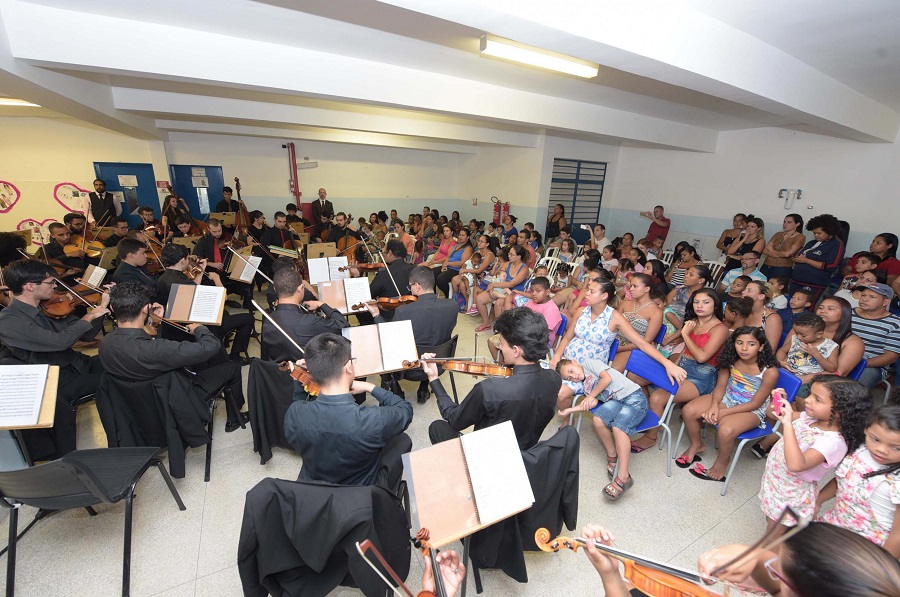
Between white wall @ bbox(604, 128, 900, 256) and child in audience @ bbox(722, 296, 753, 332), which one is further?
white wall @ bbox(604, 128, 900, 256)

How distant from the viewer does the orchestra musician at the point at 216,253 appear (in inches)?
191

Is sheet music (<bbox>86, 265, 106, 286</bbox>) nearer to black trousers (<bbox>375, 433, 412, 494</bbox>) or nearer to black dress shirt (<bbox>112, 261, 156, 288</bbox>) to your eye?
black dress shirt (<bbox>112, 261, 156, 288</bbox>)

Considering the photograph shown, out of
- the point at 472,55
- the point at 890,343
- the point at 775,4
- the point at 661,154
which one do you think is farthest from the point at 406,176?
the point at 890,343

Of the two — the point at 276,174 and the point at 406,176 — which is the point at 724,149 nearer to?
the point at 406,176

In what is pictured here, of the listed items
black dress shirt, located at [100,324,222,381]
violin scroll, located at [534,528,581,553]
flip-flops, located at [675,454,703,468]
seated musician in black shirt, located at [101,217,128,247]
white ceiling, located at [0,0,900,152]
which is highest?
white ceiling, located at [0,0,900,152]

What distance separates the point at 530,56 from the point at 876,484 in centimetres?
349

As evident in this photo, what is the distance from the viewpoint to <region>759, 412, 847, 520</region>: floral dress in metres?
1.70

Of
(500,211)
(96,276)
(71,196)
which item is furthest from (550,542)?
(71,196)

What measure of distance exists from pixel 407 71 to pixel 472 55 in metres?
0.91

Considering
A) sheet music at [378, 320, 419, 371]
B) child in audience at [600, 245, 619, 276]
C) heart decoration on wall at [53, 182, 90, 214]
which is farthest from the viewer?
heart decoration on wall at [53, 182, 90, 214]

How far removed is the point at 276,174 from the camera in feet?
30.1

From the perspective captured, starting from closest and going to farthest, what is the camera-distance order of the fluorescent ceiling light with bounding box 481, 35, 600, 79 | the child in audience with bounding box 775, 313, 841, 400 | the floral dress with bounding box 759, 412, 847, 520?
the floral dress with bounding box 759, 412, 847, 520 → the child in audience with bounding box 775, 313, 841, 400 → the fluorescent ceiling light with bounding box 481, 35, 600, 79

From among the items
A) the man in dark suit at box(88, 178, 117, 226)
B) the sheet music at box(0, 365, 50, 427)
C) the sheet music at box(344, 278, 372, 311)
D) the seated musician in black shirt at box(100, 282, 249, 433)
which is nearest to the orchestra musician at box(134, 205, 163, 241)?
the man in dark suit at box(88, 178, 117, 226)

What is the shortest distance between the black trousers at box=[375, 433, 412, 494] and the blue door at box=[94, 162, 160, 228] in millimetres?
8639
